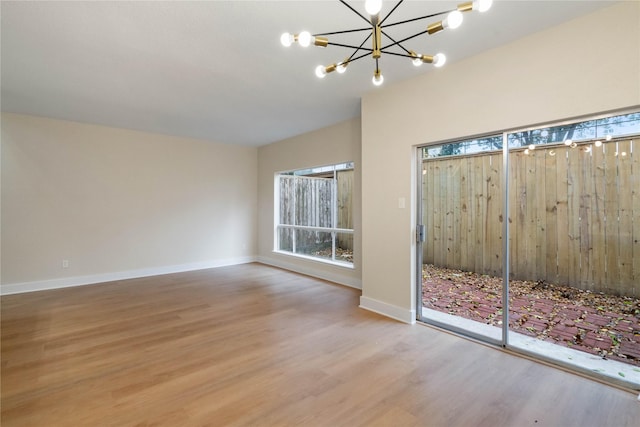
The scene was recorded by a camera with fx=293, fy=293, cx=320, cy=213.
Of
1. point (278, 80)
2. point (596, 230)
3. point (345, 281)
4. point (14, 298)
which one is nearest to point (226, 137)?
point (278, 80)

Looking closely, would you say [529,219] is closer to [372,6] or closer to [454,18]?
[454,18]

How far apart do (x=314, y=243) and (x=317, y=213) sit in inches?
23.8

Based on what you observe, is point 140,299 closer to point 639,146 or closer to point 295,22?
point 295,22

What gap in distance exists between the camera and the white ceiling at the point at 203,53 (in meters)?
2.12

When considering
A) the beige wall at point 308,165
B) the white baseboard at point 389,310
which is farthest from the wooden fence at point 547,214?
the beige wall at point 308,165

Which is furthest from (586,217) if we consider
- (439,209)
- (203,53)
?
(203,53)

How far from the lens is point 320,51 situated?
269 centimetres

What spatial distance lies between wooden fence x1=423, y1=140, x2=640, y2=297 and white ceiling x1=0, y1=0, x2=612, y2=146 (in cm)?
113

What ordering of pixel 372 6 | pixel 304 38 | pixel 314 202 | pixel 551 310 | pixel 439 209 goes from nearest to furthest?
pixel 372 6 → pixel 304 38 → pixel 551 310 → pixel 439 209 → pixel 314 202

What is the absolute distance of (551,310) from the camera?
2.99 metres

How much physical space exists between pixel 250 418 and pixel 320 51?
2929 millimetres

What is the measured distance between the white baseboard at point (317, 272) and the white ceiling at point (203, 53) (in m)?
2.65

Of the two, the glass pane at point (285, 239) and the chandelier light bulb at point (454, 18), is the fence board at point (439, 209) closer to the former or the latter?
the chandelier light bulb at point (454, 18)

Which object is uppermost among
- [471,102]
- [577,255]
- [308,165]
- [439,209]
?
[471,102]
